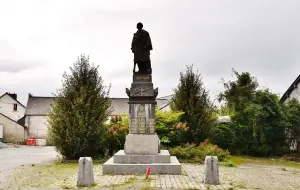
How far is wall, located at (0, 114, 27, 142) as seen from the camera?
42531 mm

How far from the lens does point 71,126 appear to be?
1706 cm

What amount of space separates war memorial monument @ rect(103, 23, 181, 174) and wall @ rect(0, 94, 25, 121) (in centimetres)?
4300

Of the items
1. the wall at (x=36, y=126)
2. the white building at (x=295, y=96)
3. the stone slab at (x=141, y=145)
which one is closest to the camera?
the stone slab at (x=141, y=145)

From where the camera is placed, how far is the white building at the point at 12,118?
4266 cm

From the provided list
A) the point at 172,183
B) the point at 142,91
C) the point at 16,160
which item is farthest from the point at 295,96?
the point at 16,160

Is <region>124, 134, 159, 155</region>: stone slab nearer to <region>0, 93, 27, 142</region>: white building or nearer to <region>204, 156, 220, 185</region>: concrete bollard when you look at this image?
<region>204, 156, 220, 185</region>: concrete bollard

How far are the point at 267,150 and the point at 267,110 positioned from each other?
2740mm

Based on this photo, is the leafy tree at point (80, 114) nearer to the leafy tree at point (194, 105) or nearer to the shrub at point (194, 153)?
the shrub at point (194, 153)

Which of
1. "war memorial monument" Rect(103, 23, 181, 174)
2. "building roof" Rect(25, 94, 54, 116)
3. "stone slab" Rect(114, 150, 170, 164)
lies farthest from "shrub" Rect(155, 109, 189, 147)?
"building roof" Rect(25, 94, 54, 116)

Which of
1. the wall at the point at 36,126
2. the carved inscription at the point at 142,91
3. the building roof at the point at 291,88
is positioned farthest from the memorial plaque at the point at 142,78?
the wall at the point at 36,126

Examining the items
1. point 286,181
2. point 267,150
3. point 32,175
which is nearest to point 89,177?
point 32,175

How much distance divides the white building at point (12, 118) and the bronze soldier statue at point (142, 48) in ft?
111

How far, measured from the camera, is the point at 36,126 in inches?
1829

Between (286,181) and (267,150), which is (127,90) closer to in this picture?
(286,181)
